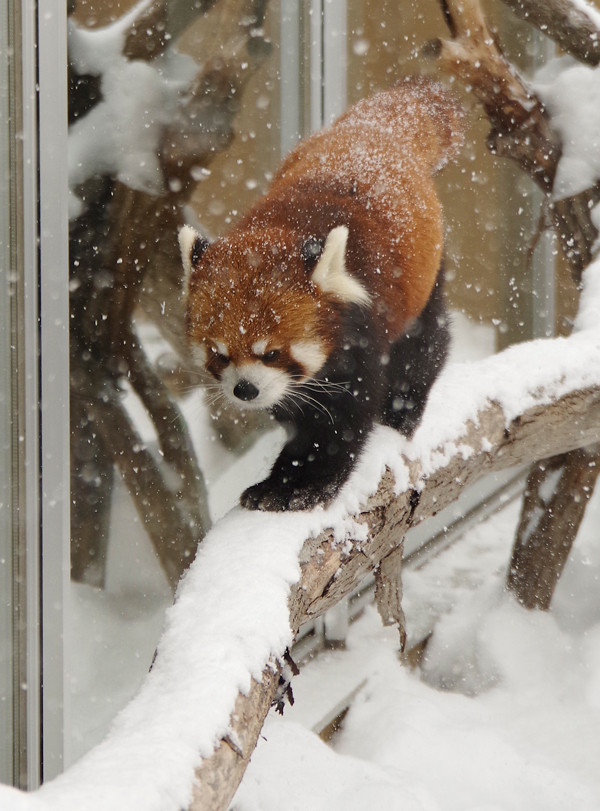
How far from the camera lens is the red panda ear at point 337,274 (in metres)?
1.16

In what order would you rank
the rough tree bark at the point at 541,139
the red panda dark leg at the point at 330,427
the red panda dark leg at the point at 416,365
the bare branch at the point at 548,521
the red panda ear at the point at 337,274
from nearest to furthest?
the red panda ear at the point at 337,274
the red panda dark leg at the point at 330,427
the red panda dark leg at the point at 416,365
the rough tree bark at the point at 541,139
the bare branch at the point at 548,521

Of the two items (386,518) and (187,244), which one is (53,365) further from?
(386,518)

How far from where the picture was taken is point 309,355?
3.98 ft

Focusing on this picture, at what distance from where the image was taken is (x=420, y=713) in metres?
2.00

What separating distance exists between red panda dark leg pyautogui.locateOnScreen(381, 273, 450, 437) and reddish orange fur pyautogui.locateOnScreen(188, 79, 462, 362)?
128 mm

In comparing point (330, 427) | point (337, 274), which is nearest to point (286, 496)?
point (330, 427)

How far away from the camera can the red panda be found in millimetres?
1184

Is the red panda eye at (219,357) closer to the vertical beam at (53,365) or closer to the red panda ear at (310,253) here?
the red panda ear at (310,253)

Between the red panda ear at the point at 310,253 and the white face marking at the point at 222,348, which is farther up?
the red panda ear at the point at 310,253

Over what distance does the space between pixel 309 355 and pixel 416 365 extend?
1.40 feet

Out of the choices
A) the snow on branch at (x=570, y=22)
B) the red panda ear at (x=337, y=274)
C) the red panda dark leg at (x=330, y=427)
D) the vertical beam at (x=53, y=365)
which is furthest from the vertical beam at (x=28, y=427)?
the snow on branch at (x=570, y=22)

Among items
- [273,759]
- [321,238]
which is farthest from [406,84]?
[273,759]

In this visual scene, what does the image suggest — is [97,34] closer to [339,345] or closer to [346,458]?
[339,345]

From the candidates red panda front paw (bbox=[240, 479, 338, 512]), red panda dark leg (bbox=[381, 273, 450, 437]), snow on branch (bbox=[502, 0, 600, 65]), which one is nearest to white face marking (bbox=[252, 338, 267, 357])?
red panda front paw (bbox=[240, 479, 338, 512])
